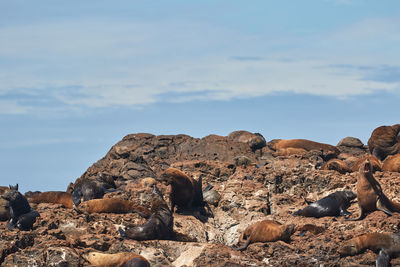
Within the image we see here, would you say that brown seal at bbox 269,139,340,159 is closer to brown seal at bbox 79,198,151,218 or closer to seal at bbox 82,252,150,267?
brown seal at bbox 79,198,151,218

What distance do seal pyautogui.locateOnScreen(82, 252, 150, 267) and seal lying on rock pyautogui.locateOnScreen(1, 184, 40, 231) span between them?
2.20 m

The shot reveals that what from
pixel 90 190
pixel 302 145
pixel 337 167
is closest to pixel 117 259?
pixel 90 190

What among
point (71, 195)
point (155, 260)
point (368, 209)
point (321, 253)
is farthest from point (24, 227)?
point (368, 209)

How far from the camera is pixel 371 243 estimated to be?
12.2m

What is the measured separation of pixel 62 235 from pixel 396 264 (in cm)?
688

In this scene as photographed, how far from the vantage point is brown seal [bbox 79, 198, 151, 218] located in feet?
49.9

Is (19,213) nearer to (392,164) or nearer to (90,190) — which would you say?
(90,190)

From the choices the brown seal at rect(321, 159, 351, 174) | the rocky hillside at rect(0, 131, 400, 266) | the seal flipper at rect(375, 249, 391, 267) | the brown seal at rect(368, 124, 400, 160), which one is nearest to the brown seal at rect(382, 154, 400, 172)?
the rocky hillside at rect(0, 131, 400, 266)

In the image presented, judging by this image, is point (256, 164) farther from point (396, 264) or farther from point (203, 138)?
point (396, 264)

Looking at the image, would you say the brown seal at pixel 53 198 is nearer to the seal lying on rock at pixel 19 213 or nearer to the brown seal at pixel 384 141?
the seal lying on rock at pixel 19 213

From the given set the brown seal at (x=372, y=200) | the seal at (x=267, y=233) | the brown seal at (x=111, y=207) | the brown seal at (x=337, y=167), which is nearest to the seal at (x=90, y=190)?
the brown seal at (x=111, y=207)

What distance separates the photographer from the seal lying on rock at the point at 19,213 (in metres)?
13.8

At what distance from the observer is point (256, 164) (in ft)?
67.7

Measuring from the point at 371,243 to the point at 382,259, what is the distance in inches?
17.8
